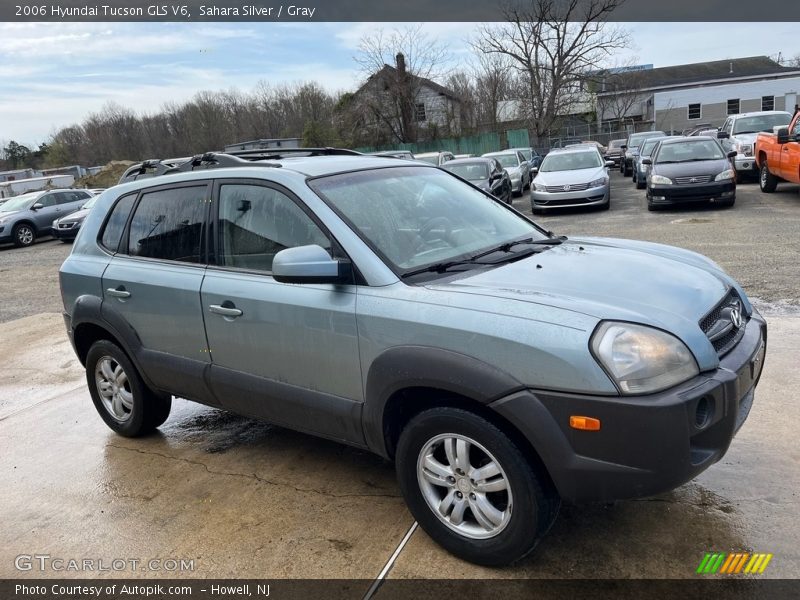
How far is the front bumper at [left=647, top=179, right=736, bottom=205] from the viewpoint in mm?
12844

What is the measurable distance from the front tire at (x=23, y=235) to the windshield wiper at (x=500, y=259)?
67.5 ft

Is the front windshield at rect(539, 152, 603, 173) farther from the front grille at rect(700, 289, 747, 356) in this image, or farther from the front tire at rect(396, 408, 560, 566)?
the front tire at rect(396, 408, 560, 566)

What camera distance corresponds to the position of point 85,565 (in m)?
3.18

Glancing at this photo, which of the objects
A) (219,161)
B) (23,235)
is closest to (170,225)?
(219,161)

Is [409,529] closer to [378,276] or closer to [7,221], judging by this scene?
[378,276]

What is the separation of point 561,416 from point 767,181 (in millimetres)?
14617

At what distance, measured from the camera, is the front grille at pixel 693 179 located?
12.9 m

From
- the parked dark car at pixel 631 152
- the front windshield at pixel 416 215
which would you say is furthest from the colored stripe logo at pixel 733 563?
the parked dark car at pixel 631 152

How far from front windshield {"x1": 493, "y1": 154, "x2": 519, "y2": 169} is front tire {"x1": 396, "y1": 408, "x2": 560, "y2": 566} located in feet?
60.8

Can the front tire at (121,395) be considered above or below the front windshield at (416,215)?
below

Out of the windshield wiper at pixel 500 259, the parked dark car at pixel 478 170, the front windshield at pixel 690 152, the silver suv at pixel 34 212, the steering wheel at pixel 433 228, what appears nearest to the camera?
the windshield wiper at pixel 500 259

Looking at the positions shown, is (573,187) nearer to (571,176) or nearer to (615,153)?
(571,176)

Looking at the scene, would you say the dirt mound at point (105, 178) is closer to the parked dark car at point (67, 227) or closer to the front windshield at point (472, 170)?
the parked dark car at point (67, 227)

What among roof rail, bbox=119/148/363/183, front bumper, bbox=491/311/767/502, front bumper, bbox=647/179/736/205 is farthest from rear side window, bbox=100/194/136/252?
front bumper, bbox=647/179/736/205
